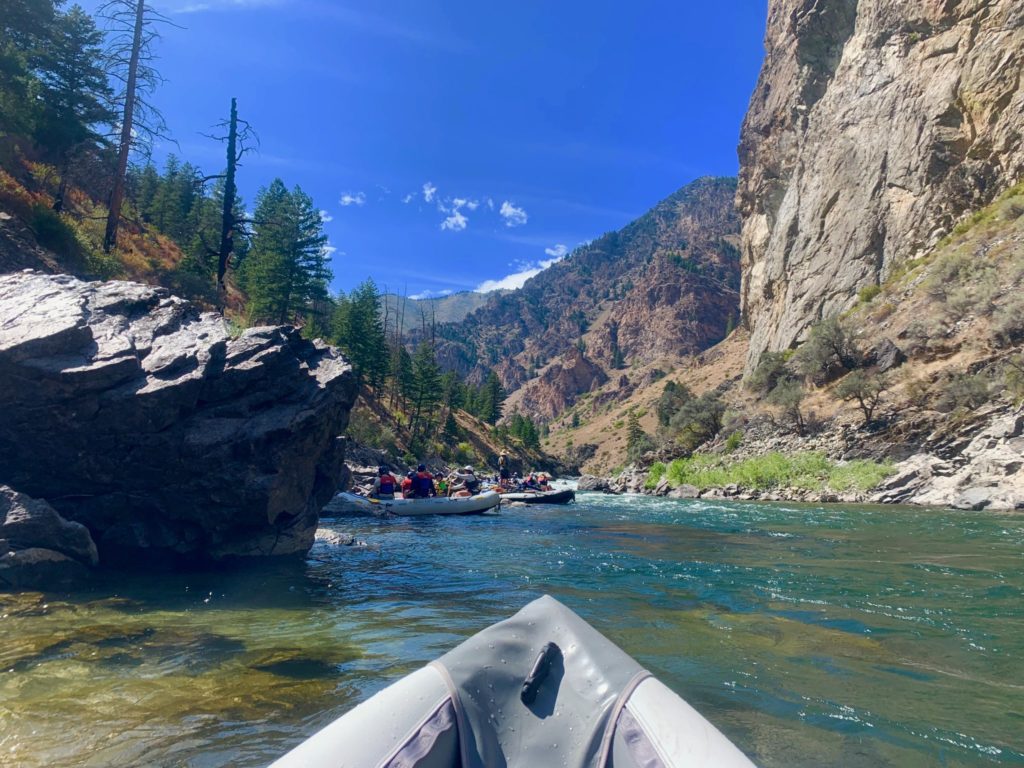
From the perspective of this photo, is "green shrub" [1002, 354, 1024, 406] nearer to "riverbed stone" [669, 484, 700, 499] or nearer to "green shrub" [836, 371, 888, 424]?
"green shrub" [836, 371, 888, 424]

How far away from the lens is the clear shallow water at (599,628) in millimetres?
3572

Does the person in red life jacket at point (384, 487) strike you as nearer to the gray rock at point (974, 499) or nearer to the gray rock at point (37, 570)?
the gray rock at point (37, 570)

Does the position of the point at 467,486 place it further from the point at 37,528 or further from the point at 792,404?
the point at 792,404

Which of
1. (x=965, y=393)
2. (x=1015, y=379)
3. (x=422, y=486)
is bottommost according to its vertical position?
(x=422, y=486)

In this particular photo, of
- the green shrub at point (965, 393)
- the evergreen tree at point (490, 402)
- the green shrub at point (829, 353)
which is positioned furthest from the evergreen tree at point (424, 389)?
the green shrub at point (965, 393)

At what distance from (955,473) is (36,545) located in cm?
2136

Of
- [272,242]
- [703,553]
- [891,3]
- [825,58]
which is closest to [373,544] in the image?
[703,553]

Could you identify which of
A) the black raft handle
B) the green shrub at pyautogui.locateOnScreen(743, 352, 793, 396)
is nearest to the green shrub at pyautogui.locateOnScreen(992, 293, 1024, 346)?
the green shrub at pyautogui.locateOnScreen(743, 352, 793, 396)

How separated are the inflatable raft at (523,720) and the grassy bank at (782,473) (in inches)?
818

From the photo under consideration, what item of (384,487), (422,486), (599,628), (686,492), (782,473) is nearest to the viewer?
(599,628)

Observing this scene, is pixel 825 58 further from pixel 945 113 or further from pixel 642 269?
pixel 642 269

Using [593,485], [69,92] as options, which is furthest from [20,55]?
[593,485]

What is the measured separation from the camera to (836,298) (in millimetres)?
39406

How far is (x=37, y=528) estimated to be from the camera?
6633 mm
